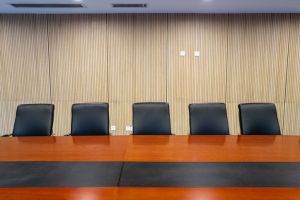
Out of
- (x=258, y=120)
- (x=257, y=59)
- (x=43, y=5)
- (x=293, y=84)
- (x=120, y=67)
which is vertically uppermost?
(x=43, y=5)

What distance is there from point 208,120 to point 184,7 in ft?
6.61

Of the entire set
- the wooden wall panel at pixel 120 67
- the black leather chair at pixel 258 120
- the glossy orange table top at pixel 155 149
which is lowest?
the glossy orange table top at pixel 155 149

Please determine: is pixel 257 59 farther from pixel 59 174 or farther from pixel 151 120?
pixel 59 174

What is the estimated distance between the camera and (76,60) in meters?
5.04

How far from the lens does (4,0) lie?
3.89 m

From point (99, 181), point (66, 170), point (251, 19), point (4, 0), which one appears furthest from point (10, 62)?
point (251, 19)

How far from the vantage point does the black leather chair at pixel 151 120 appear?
3514mm

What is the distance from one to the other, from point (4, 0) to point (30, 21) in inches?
42.2

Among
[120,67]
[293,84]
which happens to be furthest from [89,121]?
[293,84]

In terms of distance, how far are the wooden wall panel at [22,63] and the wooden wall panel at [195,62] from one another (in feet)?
7.77

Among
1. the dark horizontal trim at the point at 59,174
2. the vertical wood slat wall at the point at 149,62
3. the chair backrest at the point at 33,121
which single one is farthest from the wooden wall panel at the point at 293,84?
the chair backrest at the point at 33,121

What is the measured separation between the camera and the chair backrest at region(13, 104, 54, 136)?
11.5 ft

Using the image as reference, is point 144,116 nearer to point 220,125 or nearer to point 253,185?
point 220,125

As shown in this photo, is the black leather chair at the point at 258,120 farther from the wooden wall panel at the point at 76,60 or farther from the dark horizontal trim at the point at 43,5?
the dark horizontal trim at the point at 43,5
